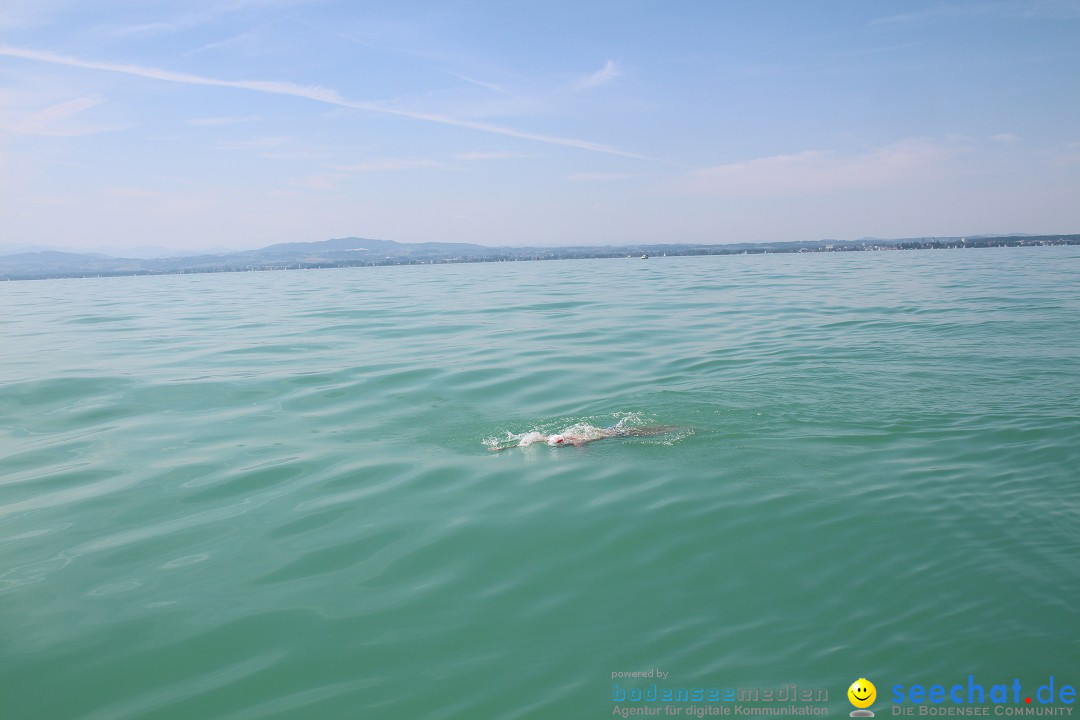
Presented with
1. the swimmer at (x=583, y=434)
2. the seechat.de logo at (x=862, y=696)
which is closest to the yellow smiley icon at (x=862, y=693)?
the seechat.de logo at (x=862, y=696)

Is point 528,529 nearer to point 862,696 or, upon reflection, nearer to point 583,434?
point 583,434

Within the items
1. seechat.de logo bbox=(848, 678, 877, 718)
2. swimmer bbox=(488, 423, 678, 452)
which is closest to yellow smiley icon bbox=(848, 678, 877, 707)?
seechat.de logo bbox=(848, 678, 877, 718)

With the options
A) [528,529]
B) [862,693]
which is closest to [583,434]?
[528,529]

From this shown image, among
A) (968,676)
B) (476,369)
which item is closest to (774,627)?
(968,676)

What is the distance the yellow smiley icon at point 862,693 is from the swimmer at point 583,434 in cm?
602

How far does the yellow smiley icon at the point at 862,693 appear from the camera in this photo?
195 inches

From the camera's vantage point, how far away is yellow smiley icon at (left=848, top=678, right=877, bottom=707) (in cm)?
495

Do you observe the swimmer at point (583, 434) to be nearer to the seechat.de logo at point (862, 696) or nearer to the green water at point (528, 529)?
the green water at point (528, 529)

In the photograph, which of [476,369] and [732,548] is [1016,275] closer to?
[476,369]

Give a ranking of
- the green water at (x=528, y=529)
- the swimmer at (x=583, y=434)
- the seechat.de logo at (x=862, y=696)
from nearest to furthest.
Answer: the seechat.de logo at (x=862, y=696) → the green water at (x=528, y=529) → the swimmer at (x=583, y=434)

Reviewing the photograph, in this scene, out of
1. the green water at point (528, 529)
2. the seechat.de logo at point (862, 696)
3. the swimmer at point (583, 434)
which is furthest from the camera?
the swimmer at point (583, 434)

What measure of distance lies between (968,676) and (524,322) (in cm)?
2030

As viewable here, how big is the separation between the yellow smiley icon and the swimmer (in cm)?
602

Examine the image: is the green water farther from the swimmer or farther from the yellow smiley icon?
the swimmer
